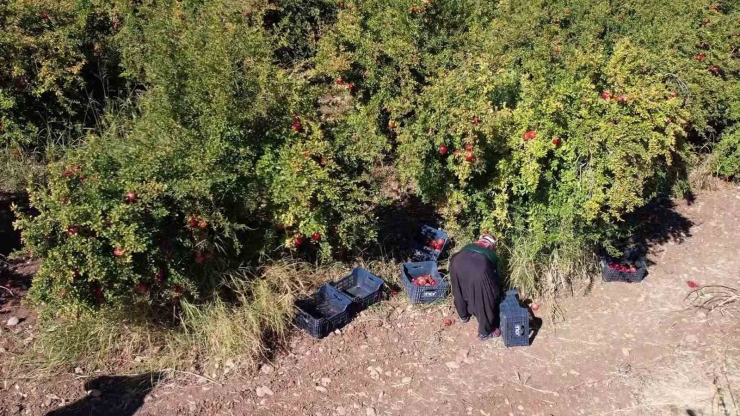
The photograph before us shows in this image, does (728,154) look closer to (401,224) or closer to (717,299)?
(717,299)

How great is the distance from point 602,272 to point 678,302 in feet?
2.55

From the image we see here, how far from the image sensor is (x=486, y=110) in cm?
490

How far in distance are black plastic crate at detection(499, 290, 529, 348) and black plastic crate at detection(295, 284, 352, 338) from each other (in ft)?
4.65

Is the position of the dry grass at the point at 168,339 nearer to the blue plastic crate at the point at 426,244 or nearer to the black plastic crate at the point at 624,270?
the blue plastic crate at the point at 426,244

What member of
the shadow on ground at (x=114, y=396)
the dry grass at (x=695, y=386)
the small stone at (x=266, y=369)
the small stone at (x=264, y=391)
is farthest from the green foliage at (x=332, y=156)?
the dry grass at (x=695, y=386)

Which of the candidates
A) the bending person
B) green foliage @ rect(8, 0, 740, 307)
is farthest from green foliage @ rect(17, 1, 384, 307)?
the bending person

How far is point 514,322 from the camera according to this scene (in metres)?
5.08

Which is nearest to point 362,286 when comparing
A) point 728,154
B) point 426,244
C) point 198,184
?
point 426,244

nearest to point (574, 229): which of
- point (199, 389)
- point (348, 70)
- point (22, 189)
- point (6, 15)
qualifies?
point (348, 70)

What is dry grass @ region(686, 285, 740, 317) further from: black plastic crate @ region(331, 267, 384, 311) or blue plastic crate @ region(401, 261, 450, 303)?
black plastic crate @ region(331, 267, 384, 311)

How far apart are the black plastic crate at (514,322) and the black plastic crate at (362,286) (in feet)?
3.90

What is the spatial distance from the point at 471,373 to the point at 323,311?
1.46 meters

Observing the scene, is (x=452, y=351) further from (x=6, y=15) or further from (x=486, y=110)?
(x=6, y=15)

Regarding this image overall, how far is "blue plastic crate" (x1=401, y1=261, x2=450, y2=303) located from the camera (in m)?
5.53
